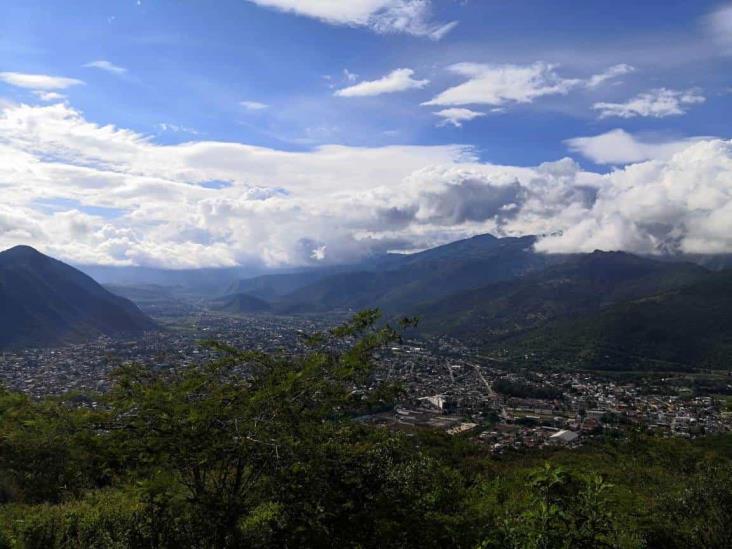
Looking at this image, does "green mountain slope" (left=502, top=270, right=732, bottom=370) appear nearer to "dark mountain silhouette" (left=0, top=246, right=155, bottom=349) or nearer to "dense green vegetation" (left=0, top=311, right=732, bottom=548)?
"dark mountain silhouette" (left=0, top=246, right=155, bottom=349)

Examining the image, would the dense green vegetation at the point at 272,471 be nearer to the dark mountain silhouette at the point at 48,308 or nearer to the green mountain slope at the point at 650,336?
the dark mountain silhouette at the point at 48,308

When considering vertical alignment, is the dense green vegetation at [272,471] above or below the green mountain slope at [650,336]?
above

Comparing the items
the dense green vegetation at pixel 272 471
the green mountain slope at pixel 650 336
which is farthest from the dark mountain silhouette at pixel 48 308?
the green mountain slope at pixel 650 336

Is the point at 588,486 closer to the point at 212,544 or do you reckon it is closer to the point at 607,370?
the point at 212,544

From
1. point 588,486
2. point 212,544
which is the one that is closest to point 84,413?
point 212,544

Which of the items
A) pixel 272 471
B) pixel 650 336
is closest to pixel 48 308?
pixel 272 471

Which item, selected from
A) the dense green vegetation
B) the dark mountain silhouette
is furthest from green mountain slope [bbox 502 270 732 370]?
the dense green vegetation
